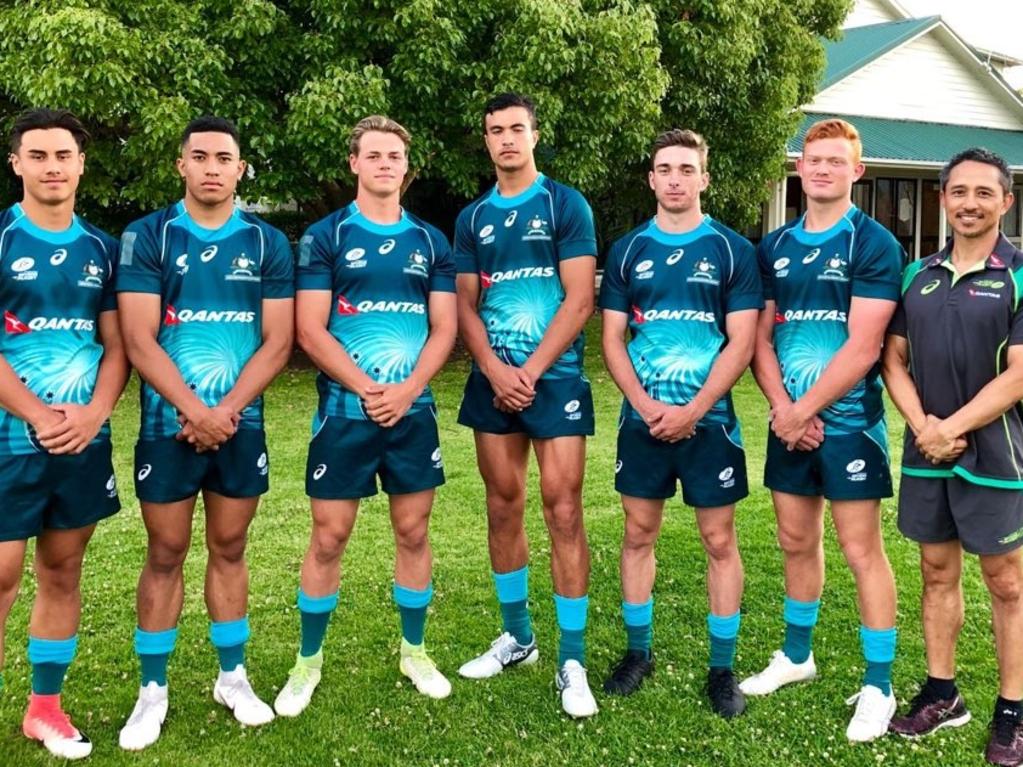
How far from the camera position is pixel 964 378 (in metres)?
→ 3.70

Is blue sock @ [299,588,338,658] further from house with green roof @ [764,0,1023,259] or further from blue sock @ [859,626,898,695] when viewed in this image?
house with green roof @ [764,0,1023,259]

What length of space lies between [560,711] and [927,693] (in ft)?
4.97

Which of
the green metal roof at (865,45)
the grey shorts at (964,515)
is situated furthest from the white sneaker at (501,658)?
the green metal roof at (865,45)

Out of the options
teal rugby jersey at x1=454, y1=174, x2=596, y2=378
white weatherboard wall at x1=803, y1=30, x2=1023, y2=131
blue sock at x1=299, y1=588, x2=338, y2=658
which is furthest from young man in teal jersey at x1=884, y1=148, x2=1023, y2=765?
white weatherboard wall at x1=803, y1=30, x2=1023, y2=131

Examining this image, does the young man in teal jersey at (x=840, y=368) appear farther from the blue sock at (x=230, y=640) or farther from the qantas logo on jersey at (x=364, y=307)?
the blue sock at (x=230, y=640)

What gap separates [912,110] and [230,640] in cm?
2471

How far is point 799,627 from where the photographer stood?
14.5 feet

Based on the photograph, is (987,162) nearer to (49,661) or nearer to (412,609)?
(412,609)

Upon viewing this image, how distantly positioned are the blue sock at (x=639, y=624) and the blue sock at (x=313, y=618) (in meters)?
1.32

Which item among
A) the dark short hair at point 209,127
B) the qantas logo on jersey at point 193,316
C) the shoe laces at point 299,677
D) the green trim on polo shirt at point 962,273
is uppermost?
the dark short hair at point 209,127

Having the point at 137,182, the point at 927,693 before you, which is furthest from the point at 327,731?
the point at 137,182

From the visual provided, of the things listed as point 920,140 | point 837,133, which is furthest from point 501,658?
point 920,140

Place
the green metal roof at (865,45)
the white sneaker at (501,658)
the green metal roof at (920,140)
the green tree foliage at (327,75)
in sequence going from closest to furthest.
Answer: the white sneaker at (501,658)
the green tree foliage at (327,75)
the green metal roof at (920,140)
the green metal roof at (865,45)

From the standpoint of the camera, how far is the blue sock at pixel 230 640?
165 inches
